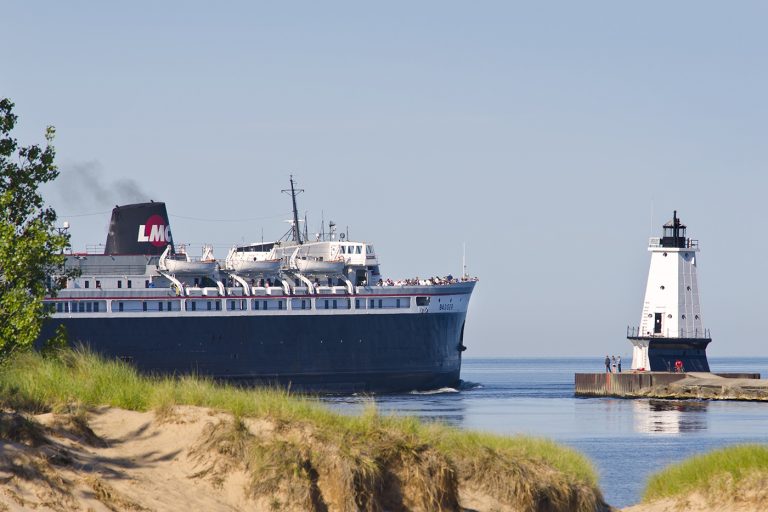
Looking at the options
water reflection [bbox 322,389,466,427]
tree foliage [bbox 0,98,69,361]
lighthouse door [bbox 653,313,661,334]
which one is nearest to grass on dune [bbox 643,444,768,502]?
tree foliage [bbox 0,98,69,361]

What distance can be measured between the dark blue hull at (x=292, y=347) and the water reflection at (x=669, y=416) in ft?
48.5

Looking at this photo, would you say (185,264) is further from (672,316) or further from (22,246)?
(22,246)

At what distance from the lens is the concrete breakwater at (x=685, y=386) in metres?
64.2

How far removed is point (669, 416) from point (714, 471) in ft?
115

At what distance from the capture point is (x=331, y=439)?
15.3m

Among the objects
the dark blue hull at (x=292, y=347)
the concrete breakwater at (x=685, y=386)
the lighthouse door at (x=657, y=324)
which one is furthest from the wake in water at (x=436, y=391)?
the lighthouse door at (x=657, y=324)

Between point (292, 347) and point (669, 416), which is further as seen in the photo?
point (292, 347)

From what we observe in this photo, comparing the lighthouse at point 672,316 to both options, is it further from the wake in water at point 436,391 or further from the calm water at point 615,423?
the wake in water at point 436,391

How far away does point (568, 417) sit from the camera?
173 feet

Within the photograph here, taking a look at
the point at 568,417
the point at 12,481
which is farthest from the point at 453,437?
the point at 568,417

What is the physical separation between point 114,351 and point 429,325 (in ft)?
59.4

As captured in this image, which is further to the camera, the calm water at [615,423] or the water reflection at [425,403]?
the water reflection at [425,403]

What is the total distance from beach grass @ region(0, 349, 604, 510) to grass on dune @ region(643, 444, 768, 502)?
1820 millimetres

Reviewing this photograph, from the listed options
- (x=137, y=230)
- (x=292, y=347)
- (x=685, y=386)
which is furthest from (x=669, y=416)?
(x=137, y=230)
